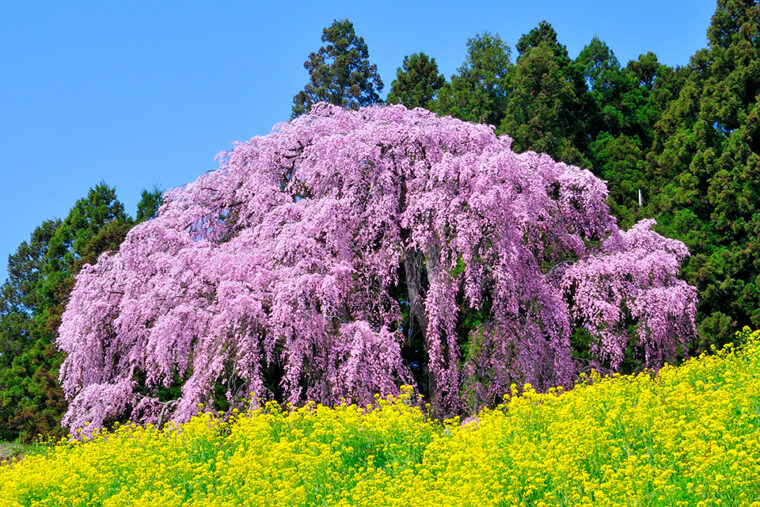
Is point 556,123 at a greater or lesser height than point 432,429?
greater

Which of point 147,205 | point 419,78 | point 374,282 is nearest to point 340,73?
point 419,78

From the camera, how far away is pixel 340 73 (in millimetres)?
39906

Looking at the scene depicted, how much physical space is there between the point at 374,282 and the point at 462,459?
21.9 feet

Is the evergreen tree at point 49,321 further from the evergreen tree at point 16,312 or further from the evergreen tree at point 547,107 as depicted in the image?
the evergreen tree at point 547,107

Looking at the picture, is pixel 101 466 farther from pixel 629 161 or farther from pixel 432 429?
pixel 629 161

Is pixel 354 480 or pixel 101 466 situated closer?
pixel 354 480

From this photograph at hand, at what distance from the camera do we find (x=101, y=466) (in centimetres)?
1102

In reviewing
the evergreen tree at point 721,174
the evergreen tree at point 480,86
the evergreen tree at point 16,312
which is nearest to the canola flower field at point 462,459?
the evergreen tree at point 721,174

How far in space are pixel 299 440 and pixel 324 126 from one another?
8.64 m

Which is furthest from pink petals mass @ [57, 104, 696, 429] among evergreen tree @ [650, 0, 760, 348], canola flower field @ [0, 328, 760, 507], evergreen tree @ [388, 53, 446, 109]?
evergreen tree @ [388, 53, 446, 109]

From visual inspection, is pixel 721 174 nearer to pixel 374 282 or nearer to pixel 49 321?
pixel 374 282

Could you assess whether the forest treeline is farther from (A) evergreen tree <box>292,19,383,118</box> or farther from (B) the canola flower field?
(B) the canola flower field

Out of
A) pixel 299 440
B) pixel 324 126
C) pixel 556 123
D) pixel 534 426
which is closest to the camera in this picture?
pixel 534 426

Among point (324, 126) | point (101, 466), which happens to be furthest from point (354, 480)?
point (324, 126)
